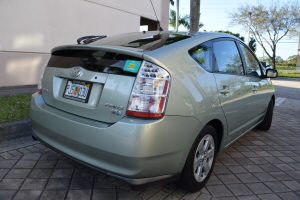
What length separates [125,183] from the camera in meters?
2.72

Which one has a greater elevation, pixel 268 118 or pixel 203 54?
pixel 203 54

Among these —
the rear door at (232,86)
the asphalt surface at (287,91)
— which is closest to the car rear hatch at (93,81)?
the rear door at (232,86)

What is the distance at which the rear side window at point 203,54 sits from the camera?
252 centimetres

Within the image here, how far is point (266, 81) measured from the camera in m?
4.31

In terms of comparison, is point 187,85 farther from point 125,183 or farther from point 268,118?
point 268,118

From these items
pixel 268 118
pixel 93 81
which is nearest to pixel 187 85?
pixel 93 81

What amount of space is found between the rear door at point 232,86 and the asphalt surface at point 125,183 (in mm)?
429

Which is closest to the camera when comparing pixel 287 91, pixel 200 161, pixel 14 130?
pixel 200 161

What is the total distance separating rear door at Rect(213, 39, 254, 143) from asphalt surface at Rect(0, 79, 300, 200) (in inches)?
16.9

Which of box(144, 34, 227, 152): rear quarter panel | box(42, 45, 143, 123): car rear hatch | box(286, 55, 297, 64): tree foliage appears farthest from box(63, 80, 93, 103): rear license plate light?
box(286, 55, 297, 64): tree foliage

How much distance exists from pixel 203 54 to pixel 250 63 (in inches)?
59.0

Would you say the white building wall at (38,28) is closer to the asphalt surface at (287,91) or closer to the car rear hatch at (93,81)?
the car rear hatch at (93,81)

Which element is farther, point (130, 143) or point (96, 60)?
point (96, 60)

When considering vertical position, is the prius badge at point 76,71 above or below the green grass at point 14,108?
above
